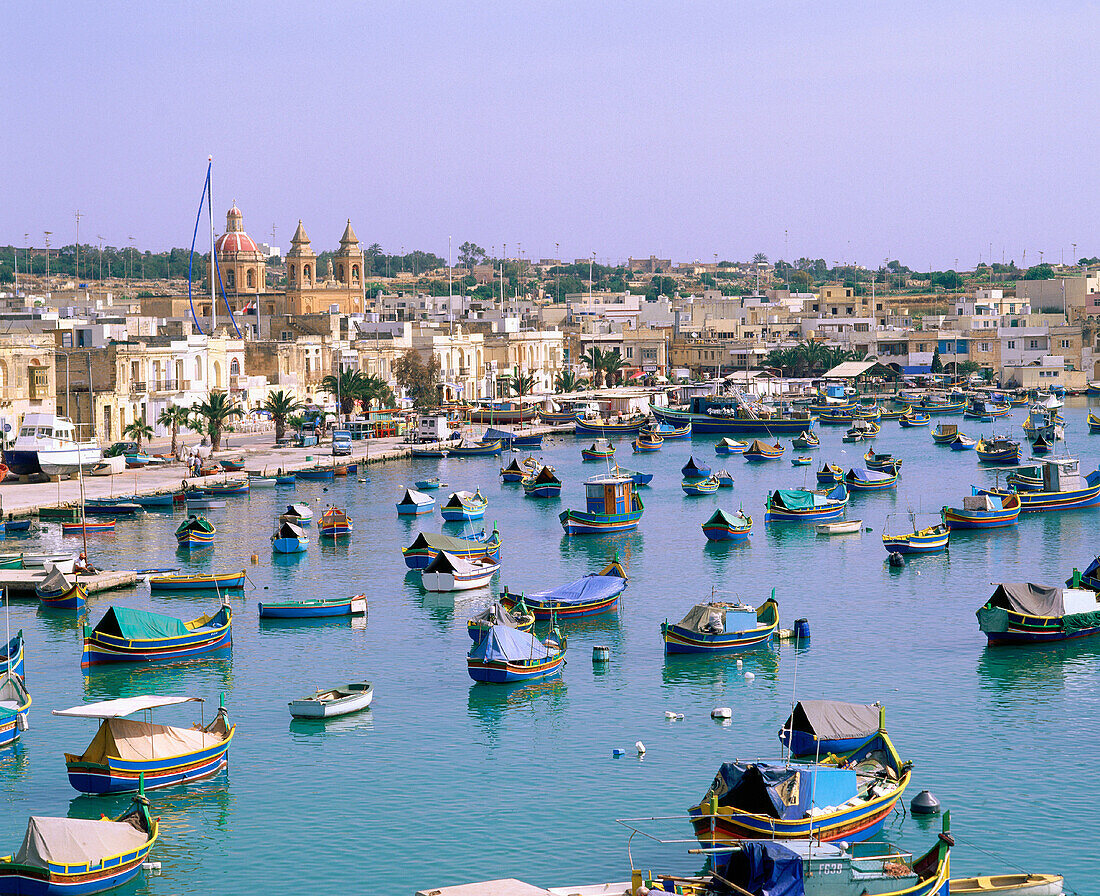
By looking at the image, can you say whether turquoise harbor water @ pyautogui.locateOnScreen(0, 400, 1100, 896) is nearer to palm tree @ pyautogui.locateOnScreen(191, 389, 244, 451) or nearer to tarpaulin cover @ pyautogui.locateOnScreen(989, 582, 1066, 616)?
tarpaulin cover @ pyautogui.locateOnScreen(989, 582, 1066, 616)

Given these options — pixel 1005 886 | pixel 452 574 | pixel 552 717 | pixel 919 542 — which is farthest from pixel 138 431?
pixel 1005 886

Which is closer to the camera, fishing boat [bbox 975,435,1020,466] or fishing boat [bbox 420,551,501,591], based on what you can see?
fishing boat [bbox 420,551,501,591]

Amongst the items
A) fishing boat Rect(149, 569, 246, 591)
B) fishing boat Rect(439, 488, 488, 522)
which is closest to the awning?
fishing boat Rect(149, 569, 246, 591)

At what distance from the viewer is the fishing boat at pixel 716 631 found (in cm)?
3788

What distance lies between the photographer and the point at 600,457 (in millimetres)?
86062

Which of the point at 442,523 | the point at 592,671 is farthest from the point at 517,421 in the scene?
the point at 592,671

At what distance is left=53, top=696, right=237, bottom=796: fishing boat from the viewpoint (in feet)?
91.0

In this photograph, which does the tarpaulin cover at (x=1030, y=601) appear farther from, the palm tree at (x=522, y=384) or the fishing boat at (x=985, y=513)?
the palm tree at (x=522, y=384)

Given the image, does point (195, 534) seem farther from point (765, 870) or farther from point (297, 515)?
point (765, 870)

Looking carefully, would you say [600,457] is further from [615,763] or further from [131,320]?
[615,763]

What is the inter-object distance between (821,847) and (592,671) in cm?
1404

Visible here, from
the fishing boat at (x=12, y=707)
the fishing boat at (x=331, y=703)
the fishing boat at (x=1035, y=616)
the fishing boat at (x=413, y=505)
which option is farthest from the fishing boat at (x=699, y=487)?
the fishing boat at (x=12, y=707)

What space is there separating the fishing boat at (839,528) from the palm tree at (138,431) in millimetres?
36433

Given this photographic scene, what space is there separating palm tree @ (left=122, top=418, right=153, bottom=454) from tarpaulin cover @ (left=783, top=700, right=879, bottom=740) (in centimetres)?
5623
